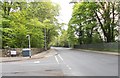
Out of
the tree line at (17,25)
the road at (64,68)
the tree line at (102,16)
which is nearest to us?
the road at (64,68)

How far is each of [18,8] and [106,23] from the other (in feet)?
56.5

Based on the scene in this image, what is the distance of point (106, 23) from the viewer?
2200 inches

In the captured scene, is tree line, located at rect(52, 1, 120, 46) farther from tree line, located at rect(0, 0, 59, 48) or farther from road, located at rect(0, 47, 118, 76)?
road, located at rect(0, 47, 118, 76)

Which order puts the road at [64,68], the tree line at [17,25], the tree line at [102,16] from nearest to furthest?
the road at [64,68], the tree line at [17,25], the tree line at [102,16]

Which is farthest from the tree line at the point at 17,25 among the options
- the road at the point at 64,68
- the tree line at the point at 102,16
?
the road at the point at 64,68

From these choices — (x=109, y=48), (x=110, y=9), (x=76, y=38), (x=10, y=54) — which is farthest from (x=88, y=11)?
(x=76, y=38)

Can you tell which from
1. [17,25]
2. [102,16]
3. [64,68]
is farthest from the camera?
[102,16]

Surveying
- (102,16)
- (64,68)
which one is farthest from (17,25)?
(64,68)

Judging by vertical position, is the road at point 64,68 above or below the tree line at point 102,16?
below

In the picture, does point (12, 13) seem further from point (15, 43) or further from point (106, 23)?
point (106, 23)

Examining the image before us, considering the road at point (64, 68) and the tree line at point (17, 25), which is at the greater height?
the tree line at point (17, 25)

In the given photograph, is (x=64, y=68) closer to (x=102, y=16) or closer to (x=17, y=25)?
(x=17, y=25)

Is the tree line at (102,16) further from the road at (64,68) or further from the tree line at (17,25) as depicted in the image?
the road at (64,68)

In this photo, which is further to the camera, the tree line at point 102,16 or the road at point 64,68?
the tree line at point 102,16
